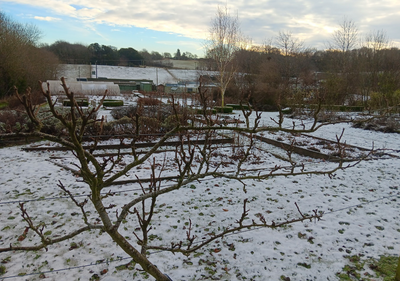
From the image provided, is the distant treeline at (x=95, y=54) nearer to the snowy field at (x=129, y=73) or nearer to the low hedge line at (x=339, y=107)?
the snowy field at (x=129, y=73)

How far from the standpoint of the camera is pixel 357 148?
6.90 meters

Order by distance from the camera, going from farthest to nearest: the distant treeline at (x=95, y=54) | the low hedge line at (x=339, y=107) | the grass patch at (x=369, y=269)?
the distant treeline at (x=95, y=54) < the low hedge line at (x=339, y=107) < the grass patch at (x=369, y=269)

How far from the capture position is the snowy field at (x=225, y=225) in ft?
8.07

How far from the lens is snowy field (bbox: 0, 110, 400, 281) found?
246cm

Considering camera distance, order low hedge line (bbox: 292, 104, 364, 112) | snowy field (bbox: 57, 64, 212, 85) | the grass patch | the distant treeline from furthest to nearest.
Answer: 1. the distant treeline
2. snowy field (bbox: 57, 64, 212, 85)
3. low hedge line (bbox: 292, 104, 364, 112)
4. the grass patch

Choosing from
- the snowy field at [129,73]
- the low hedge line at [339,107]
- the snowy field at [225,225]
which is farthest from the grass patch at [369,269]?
the snowy field at [129,73]

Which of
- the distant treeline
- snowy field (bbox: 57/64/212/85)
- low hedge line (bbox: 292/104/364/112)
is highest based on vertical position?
the distant treeline

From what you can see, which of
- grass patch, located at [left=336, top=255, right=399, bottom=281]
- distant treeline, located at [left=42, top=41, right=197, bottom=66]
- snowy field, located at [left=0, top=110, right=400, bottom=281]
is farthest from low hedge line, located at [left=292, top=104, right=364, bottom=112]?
distant treeline, located at [left=42, top=41, right=197, bottom=66]

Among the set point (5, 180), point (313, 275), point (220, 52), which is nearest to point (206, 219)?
point (313, 275)

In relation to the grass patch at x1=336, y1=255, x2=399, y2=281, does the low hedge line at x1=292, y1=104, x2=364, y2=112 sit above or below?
above

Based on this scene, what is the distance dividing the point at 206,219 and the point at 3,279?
6.88 feet

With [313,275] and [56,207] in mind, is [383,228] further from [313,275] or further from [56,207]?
[56,207]

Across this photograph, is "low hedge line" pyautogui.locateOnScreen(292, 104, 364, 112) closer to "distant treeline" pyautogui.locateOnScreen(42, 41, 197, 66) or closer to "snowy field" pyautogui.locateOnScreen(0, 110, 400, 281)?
"snowy field" pyautogui.locateOnScreen(0, 110, 400, 281)

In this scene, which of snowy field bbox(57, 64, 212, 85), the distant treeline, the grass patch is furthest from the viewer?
the distant treeline
